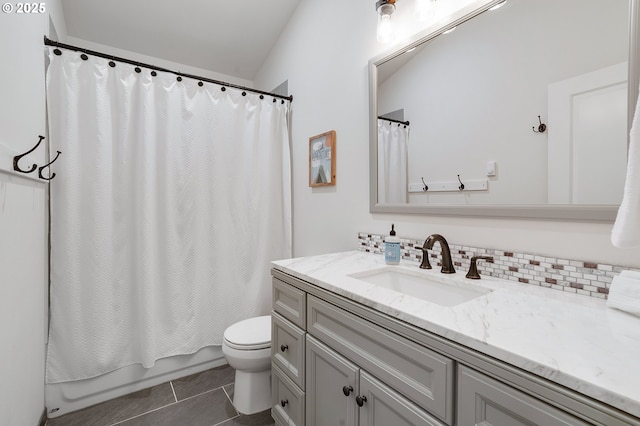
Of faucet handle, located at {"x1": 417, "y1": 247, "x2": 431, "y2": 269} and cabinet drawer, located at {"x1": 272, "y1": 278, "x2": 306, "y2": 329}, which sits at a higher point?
faucet handle, located at {"x1": 417, "y1": 247, "x2": 431, "y2": 269}

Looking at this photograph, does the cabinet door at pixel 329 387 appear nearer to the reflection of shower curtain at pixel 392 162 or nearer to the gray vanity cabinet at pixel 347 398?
the gray vanity cabinet at pixel 347 398

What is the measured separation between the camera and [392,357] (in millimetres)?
867

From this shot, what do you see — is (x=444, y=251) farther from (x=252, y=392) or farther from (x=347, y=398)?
(x=252, y=392)

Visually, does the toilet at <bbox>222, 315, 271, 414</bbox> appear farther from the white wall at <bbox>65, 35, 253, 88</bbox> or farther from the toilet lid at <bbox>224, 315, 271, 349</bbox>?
the white wall at <bbox>65, 35, 253, 88</bbox>

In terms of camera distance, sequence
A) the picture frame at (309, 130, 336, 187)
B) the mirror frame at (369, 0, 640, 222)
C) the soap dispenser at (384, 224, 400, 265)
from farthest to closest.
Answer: the picture frame at (309, 130, 336, 187), the soap dispenser at (384, 224, 400, 265), the mirror frame at (369, 0, 640, 222)

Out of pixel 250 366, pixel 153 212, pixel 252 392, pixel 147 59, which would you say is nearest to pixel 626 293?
pixel 250 366

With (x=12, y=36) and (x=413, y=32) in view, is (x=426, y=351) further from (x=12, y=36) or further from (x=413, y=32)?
(x=12, y=36)

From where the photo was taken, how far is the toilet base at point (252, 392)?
166cm

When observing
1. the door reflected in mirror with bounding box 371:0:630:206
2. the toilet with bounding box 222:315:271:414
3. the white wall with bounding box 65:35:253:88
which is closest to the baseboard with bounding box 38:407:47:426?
the toilet with bounding box 222:315:271:414

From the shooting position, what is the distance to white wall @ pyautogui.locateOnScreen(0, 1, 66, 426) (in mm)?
1018

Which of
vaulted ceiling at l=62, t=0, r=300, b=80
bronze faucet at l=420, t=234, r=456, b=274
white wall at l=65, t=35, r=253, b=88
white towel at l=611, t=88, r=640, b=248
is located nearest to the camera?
white towel at l=611, t=88, r=640, b=248

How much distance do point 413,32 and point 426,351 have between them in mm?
1461

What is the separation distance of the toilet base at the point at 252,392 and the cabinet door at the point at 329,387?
1.84ft

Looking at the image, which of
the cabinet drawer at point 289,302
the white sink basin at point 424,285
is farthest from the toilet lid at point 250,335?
the white sink basin at point 424,285
